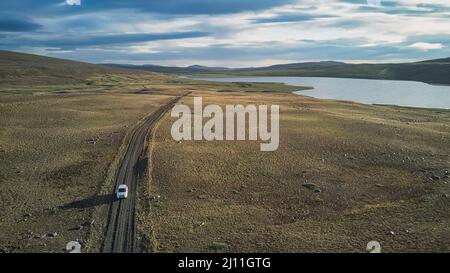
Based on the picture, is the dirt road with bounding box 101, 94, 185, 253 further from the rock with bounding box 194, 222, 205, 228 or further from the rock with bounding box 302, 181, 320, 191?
the rock with bounding box 302, 181, 320, 191

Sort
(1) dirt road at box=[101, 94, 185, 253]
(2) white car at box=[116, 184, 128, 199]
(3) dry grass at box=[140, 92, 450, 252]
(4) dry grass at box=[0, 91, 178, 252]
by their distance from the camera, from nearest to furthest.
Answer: (1) dirt road at box=[101, 94, 185, 253] → (3) dry grass at box=[140, 92, 450, 252] → (4) dry grass at box=[0, 91, 178, 252] → (2) white car at box=[116, 184, 128, 199]

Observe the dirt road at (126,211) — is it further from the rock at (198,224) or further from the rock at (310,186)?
the rock at (310,186)

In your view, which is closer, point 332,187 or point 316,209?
point 316,209

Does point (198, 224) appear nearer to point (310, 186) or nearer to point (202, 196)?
point (202, 196)

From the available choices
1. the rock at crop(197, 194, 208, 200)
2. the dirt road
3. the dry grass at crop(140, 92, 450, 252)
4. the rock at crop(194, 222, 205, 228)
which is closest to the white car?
the dirt road
